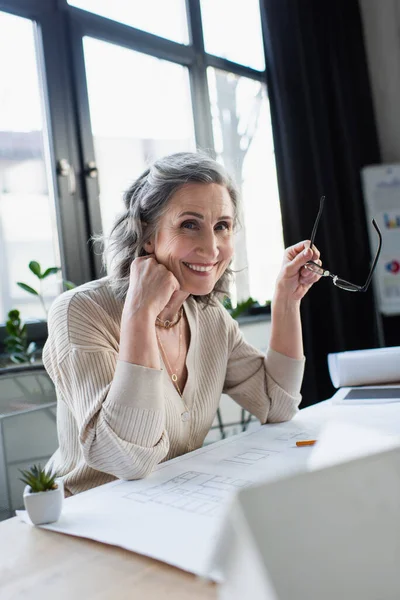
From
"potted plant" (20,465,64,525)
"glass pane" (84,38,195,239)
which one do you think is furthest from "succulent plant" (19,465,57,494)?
"glass pane" (84,38,195,239)

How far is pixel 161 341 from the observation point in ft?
4.33

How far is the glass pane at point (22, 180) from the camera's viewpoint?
2217 millimetres

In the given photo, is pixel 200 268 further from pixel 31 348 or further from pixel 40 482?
pixel 31 348

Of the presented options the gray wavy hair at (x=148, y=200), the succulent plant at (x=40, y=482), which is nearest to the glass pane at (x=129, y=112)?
the gray wavy hair at (x=148, y=200)

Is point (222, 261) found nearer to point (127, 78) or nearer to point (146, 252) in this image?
point (146, 252)

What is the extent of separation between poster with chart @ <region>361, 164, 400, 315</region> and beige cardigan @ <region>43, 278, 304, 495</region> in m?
2.17

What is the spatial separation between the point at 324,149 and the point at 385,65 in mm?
938

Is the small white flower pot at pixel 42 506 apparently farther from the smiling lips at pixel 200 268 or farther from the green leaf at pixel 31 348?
the green leaf at pixel 31 348

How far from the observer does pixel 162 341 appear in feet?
4.34

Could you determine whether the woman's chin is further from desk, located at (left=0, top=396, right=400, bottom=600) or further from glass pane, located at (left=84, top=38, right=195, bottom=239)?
glass pane, located at (left=84, top=38, right=195, bottom=239)

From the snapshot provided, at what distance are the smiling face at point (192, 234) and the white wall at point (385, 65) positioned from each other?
2.88 m

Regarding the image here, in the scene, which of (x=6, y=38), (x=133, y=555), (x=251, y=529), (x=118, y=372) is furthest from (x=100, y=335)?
(x=6, y=38)

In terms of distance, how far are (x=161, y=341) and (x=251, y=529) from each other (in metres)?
1.00

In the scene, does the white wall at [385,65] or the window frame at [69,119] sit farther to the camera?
the white wall at [385,65]
